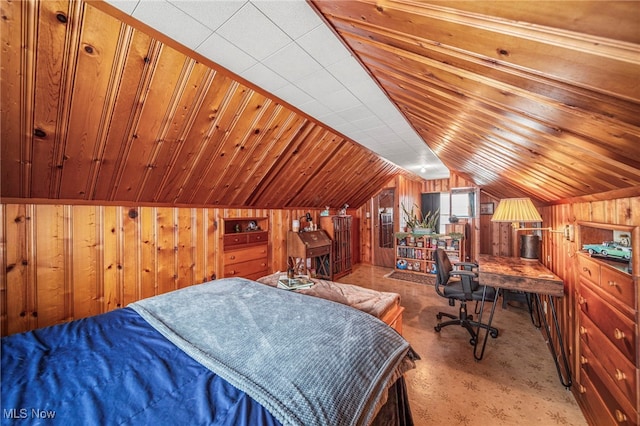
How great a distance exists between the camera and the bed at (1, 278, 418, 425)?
87 cm

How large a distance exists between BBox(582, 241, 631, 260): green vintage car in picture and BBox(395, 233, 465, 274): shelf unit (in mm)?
3634

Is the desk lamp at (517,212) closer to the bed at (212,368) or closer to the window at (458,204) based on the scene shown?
the bed at (212,368)

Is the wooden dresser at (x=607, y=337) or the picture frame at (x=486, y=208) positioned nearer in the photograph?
the wooden dresser at (x=607, y=337)

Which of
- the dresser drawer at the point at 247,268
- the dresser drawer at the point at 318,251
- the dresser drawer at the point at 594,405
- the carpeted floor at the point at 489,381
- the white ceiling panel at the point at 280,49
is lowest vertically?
the carpeted floor at the point at 489,381

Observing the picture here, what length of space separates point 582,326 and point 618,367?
2.02ft

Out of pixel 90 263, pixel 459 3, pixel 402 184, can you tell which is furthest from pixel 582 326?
pixel 402 184

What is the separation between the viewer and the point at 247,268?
153 inches

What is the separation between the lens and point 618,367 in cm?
124

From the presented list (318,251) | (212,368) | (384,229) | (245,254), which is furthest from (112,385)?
(384,229)

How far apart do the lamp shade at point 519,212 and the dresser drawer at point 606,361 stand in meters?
0.96

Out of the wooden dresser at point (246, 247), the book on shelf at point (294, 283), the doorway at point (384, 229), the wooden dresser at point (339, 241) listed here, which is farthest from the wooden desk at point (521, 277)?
the doorway at point (384, 229)

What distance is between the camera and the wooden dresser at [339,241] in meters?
5.43

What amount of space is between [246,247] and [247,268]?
343mm

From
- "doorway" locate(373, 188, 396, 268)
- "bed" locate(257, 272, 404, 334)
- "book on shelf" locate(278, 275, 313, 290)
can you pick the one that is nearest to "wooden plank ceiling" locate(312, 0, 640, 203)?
"bed" locate(257, 272, 404, 334)
